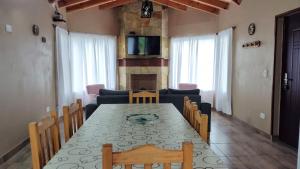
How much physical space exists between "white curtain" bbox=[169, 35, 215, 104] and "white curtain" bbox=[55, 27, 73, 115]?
10.1 feet

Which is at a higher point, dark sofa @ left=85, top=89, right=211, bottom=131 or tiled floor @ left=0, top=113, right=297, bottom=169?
dark sofa @ left=85, top=89, right=211, bottom=131

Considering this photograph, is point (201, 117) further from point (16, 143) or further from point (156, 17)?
point (156, 17)

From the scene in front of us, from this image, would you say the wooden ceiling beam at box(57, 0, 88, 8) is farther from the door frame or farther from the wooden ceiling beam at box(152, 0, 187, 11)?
the door frame

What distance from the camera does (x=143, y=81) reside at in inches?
311

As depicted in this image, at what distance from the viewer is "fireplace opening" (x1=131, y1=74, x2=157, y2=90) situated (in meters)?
7.80

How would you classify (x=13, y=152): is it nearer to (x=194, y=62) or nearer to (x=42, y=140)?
(x=42, y=140)

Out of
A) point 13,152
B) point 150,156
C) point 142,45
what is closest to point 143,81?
point 142,45

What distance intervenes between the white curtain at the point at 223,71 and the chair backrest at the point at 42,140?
491cm

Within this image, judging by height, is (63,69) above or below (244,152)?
above

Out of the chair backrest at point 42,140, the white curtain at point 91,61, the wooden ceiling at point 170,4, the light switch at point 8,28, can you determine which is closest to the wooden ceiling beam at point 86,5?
the wooden ceiling at point 170,4

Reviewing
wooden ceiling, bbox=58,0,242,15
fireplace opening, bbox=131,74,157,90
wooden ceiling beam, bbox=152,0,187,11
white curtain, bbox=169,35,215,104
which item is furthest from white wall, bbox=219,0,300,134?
fireplace opening, bbox=131,74,157,90

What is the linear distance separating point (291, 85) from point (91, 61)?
516 cm

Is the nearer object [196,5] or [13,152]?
[13,152]

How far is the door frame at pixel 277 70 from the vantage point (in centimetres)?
403
